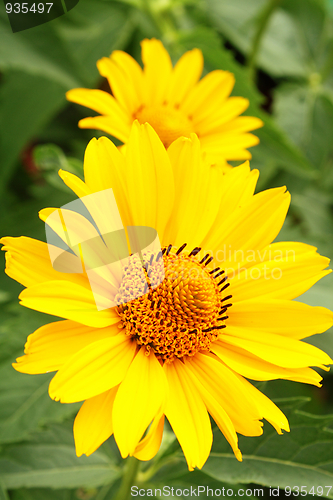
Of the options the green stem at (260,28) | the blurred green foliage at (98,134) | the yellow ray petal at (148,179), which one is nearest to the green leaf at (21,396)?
the blurred green foliage at (98,134)

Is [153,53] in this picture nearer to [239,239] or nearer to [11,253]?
[239,239]

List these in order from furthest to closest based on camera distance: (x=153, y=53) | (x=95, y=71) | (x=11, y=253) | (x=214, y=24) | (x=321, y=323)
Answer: (x=214, y=24)
(x=95, y=71)
(x=153, y=53)
(x=321, y=323)
(x=11, y=253)

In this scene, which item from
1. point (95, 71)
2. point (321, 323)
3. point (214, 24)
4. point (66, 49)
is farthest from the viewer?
point (214, 24)

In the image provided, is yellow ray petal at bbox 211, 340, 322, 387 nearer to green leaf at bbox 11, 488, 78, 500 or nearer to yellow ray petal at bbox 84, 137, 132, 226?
yellow ray petal at bbox 84, 137, 132, 226

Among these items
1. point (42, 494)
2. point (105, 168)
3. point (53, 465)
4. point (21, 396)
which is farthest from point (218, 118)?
point (42, 494)

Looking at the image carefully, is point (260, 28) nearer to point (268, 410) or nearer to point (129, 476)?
point (268, 410)

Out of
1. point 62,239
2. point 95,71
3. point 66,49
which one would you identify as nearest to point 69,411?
point 62,239

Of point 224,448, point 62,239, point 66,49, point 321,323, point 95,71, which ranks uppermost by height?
point 66,49
